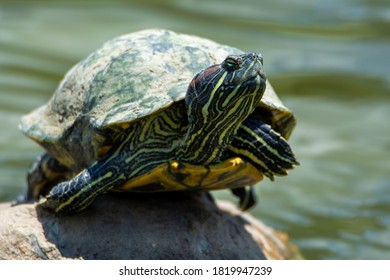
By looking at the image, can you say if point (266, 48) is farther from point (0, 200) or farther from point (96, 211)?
point (96, 211)

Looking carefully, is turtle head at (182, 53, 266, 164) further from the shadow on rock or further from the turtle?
the shadow on rock

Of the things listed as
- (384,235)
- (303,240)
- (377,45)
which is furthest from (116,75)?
(377,45)

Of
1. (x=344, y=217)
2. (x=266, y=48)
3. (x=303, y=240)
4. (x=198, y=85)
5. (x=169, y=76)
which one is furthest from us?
(x=266, y=48)

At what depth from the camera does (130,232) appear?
13.0ft

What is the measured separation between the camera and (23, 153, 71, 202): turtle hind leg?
4.97 metres

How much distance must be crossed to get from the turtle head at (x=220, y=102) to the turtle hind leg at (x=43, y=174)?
1362 millimetres

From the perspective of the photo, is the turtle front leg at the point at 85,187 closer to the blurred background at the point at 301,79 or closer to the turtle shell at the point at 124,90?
the turtle shell at the point at 124,90

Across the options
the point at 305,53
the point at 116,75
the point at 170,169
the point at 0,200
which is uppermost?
the point at 116,75

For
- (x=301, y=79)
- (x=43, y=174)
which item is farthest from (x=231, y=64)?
(x=301, y=79)

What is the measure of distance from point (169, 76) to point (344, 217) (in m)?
3.31

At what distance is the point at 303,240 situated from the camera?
6320 mm

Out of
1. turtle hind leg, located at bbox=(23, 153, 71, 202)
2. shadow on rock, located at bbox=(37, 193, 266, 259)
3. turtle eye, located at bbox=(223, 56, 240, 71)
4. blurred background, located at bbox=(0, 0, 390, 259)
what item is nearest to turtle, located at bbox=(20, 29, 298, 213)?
turtle eye, located at bbox=(223, 56, 240, 71)

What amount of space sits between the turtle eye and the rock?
974 mm

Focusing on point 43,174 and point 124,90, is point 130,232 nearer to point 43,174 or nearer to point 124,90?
point 124,90
